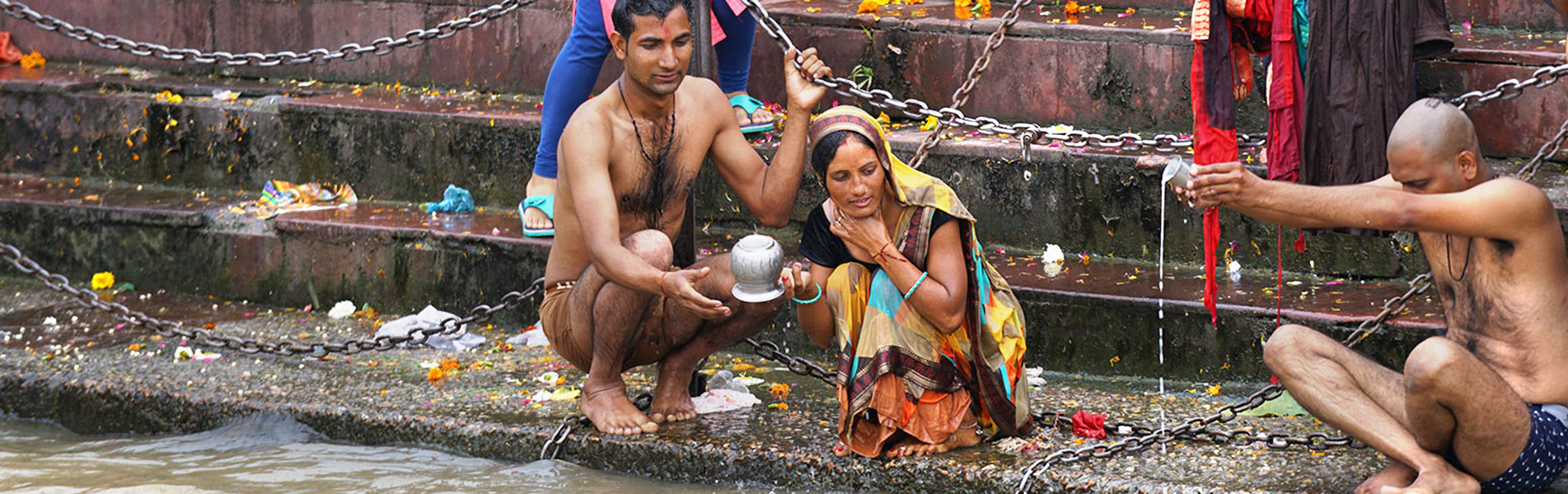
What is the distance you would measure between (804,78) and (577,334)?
102 centimetres

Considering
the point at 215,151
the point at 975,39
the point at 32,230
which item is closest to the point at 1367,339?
the point at 975,39

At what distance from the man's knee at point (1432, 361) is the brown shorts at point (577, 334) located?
6.77ft

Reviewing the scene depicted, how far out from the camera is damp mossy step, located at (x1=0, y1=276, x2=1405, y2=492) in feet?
15.1

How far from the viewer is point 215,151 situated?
7.48 m

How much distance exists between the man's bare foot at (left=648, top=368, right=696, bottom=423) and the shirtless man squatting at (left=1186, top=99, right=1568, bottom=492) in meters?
1.71

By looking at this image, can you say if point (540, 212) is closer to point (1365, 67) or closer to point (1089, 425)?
point (1089, 425)

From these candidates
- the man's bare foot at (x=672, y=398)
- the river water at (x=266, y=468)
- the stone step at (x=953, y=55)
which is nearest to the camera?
the river water at (x=266, y=468)

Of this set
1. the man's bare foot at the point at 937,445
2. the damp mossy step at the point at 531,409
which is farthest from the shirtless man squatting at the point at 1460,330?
the man's bare foot at the point at 937,445

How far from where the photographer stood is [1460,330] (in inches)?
172

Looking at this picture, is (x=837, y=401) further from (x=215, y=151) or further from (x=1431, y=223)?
(x=215, y=151)

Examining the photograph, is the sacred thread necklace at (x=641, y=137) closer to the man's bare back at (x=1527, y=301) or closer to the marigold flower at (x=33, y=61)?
the man's bare back at (x=1527, y=301)

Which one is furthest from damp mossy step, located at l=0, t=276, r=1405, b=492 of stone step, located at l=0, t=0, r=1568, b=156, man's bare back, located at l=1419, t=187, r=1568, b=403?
stone step, located at l=0, t=0, r=1568, b=156

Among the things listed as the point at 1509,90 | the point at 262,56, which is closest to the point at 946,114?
the point at 1509,90

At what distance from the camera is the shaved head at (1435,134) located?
418 centimetres
